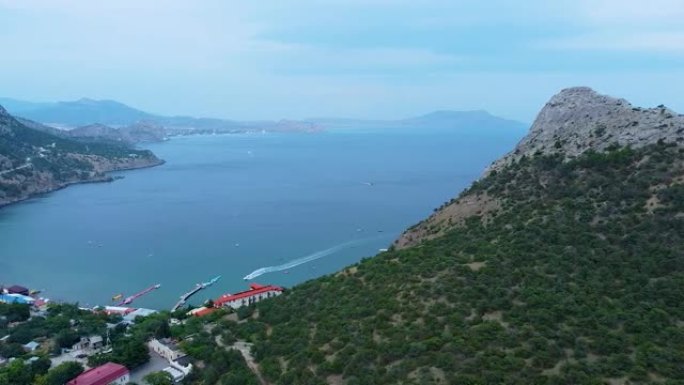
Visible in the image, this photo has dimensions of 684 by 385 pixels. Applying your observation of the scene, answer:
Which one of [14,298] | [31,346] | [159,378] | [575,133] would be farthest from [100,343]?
[575,133]

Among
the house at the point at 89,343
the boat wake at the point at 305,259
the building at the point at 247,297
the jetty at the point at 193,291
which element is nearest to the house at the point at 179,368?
the house at the point at 89,343

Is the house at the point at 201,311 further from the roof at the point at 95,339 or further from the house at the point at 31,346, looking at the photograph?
the house at the point at 31,346

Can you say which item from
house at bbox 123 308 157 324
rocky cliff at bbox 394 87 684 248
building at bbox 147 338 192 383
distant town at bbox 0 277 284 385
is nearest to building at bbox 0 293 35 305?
distant town at bbox 0 277 284 385

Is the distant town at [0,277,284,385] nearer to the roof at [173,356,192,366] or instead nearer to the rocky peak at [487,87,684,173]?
the roof at [173,356,192,366]

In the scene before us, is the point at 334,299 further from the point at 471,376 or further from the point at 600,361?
the point at 600,361

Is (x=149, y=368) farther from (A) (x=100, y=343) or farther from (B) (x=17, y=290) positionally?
(B) (x=17, y=290)
